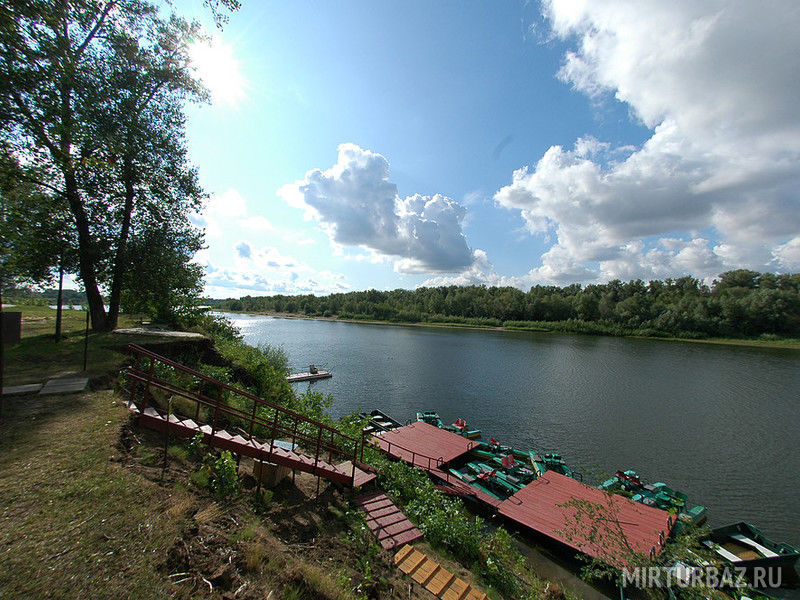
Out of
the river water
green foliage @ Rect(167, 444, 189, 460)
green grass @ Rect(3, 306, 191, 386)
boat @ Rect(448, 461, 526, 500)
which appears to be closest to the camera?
green foliage @ Rect(167, 444, 189, 460)

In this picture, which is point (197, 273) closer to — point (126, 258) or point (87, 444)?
point (126, 258)

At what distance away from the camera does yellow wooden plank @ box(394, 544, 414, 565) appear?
7199 millimetres

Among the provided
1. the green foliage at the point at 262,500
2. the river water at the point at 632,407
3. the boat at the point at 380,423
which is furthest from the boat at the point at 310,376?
the green foliage at the point at 262,500

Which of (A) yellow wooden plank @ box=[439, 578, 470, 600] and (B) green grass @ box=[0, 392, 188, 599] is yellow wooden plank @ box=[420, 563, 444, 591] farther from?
(B) green grass @ box=[0, 392, 188, 599]

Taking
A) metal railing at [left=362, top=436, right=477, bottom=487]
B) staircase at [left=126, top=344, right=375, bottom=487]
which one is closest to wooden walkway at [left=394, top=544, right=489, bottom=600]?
staircase at [left=126, top=344, right=375, bottom=487]

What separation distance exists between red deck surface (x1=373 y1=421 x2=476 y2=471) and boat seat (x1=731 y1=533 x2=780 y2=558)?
10.8 meters

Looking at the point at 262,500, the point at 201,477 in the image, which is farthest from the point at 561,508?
the point at 201,477

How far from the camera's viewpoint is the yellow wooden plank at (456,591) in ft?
20.9

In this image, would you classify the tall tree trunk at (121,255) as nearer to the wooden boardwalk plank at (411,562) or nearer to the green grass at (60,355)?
the green grass at (60,355)

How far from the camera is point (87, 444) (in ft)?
19.7

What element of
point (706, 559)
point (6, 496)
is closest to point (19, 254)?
point (6, 496)

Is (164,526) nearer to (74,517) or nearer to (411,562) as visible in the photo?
(74,517)

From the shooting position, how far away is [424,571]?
22.7ft

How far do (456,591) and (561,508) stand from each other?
9.20 meters
